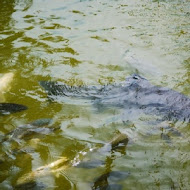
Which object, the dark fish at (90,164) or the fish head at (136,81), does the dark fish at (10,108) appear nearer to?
the dark fish at (90,164)

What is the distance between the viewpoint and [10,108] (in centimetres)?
363

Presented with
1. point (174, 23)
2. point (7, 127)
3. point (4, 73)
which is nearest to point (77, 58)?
point (4, 73)

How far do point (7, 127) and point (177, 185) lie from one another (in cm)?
216

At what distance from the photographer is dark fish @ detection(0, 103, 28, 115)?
3.62 meters

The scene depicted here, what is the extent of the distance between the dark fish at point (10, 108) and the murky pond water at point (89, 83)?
→ 3.2 inches

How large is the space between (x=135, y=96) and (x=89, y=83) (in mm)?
882

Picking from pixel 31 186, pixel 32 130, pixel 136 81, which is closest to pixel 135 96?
pixel 136 81

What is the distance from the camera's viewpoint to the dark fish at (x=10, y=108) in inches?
143

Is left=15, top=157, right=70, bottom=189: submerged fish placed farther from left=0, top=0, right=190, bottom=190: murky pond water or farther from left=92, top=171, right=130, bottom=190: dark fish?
left=92, top=171, right=130, bottom=190: dark fish

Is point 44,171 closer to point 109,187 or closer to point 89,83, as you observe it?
point 109,187

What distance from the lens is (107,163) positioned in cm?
274

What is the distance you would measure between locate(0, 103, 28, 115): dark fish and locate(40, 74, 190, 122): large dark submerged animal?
0.51 m

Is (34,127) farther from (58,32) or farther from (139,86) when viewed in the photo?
(58,32)

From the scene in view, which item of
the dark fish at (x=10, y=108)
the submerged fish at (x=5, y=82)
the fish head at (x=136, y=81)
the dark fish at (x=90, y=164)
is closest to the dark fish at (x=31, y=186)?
the dark fish at (x=90, y=164)
